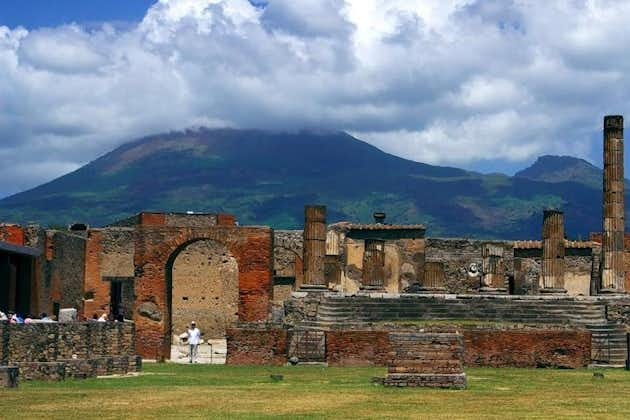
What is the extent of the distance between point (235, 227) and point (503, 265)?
688 inches

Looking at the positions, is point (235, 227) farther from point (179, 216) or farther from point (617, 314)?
point (179, 216)

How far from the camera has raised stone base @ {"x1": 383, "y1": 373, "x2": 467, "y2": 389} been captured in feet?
72.4

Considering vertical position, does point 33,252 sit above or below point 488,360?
above

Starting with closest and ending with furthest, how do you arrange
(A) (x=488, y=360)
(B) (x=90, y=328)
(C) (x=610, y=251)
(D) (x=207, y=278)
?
1. (B) (x=90, y=328)
2. (A) (x=488, y=360)
3. (C) (x=610, y=251)
4. (D) (x=207, y=278)

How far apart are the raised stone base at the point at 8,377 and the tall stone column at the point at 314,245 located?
1816cm

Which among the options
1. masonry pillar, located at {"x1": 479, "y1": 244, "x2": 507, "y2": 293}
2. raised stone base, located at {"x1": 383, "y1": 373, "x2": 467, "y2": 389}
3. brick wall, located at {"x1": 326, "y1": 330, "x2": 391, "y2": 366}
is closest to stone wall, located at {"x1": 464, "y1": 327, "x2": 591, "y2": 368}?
brick wall, located at {"x1": 326, "y1": 330, "x2": 391, "y2": 366}

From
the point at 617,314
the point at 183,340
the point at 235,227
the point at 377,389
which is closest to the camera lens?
the point at 377,389

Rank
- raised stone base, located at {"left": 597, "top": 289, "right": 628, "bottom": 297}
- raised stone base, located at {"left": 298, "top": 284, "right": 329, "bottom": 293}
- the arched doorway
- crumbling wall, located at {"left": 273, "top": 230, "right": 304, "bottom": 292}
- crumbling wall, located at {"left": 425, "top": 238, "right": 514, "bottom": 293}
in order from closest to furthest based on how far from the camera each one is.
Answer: raised stone base, located at {"left": 298, "top": 284, "right": 329, "bottom": 293}, raised stone base, located at {"left": 597, "top": 289, "right": 628, "bottom": 297}, the arched doorway, crumbling wall, located at {"left": 273, "top": 230, "right": 304, "bottom": 292}, crumbling wall, located at {"left": 425, "top": 238, "right": 514, "bottom": 293}

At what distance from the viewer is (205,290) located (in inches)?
2063

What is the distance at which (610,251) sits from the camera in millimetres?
41688

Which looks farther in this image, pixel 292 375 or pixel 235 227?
pixel 235 227

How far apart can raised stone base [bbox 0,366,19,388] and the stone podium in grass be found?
611cm

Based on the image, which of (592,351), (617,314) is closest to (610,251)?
(617,314)

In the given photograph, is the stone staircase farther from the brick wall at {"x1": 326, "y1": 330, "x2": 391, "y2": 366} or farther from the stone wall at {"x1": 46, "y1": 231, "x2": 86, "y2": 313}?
the stone wall at {"x1": 46, "y1": 231, "x2": 86, "y2": 313}
